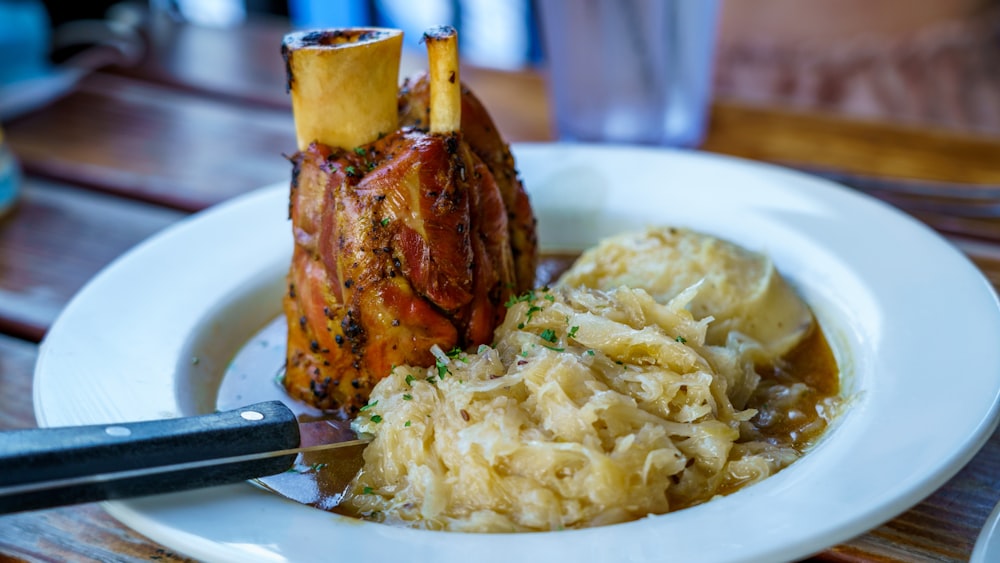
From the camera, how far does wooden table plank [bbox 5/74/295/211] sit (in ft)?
12.5

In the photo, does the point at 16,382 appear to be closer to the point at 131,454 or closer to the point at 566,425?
the point at 131,454

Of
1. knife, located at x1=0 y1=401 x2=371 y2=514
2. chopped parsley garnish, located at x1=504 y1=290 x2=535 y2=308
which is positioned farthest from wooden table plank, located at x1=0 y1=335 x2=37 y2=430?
chopped parsley garnish, located at x1=504 y1=290 x2=535 y2=308

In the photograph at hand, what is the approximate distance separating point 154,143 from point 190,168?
37cm

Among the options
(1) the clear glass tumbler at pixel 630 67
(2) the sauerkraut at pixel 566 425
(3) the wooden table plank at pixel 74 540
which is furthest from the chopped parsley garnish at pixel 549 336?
(1) the clear glass tumbler at pixel 630 67

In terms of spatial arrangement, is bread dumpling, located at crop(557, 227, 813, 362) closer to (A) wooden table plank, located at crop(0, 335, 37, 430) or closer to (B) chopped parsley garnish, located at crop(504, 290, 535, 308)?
(B) chopped parsley garnish, located at crop(504, 290, 535, 308)

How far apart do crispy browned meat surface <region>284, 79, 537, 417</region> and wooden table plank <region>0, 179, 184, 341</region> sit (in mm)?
1119

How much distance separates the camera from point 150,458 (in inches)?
63.8

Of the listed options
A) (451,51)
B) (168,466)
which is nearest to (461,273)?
(451,51)

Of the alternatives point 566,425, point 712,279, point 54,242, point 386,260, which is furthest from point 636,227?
point 54,242

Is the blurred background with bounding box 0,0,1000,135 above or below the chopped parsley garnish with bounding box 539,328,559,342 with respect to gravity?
above

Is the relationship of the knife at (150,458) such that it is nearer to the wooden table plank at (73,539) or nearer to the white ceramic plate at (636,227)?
the white ceramic plate at (636,227)

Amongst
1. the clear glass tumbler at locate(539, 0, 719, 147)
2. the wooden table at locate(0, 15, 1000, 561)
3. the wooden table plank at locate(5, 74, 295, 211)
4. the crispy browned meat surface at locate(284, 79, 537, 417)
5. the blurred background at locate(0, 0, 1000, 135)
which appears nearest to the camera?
the wooden table at locate(0, 15, 1000, 561)

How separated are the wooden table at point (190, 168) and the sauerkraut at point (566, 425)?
0.35m

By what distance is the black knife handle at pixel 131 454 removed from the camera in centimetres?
153
